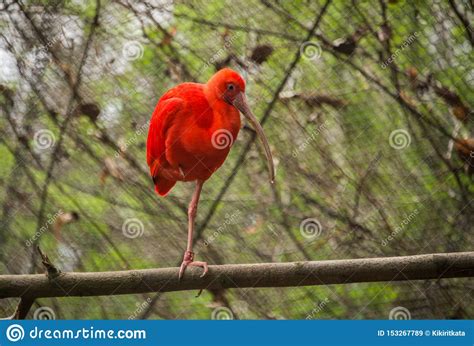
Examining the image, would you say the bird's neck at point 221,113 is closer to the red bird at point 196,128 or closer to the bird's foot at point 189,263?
the red bird at point 196,128

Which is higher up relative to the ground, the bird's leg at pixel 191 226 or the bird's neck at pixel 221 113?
the bird's neck at pixel 221 113

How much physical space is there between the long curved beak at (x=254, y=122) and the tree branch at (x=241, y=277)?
0.39m

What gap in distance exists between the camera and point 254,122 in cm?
221

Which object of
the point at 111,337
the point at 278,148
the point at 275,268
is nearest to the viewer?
the point at 275,268

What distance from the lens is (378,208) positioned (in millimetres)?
2287

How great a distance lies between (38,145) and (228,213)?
737 mm

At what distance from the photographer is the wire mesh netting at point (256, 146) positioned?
228cm

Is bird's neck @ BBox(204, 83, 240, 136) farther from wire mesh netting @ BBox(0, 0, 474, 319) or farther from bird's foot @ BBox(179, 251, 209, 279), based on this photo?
bird's foot @ BBox(179, 251, 209, 279)

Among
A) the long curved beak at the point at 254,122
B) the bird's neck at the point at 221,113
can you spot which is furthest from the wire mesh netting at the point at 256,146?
the bird's neck at the point at 221,113

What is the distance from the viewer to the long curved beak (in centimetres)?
215

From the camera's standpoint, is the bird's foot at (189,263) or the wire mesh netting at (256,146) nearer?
the bird's foot at (189,263)

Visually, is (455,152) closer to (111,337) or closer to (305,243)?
(305,243)

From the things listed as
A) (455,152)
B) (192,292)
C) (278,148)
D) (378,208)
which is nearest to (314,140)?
(278,148)

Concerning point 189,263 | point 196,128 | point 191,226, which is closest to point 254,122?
point 196,128
